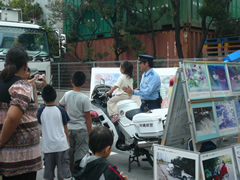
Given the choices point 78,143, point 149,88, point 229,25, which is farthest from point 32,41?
point 229,25

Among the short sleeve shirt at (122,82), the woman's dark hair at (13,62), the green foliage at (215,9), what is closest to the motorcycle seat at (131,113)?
the short sleeve shirt at (122,82)

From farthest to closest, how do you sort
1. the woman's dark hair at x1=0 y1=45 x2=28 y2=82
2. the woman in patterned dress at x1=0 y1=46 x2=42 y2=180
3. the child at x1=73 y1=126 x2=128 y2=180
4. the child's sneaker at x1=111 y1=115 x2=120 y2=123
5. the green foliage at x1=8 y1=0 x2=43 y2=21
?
the green foliage at x1=8 y1=0 x2=43 y2=21
the child's sneaker at x1=111 y1=115 x2=120 y2=123
the woman's dark hair at x1=0 y1=45 x2=28 y2=82
the woman in patterned dress at x1=0 y1=46 x2=42 y2=180
the child at x1=73 y1=126 x2=128 y2=180

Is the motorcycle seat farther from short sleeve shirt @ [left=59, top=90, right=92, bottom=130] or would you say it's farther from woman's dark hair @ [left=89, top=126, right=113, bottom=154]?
woman's dark hair @ [left=89, top=126, right=113, bottom=154]

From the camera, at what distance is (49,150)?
4.45 m

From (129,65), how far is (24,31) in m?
6.22

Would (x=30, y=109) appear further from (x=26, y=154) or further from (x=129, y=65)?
(x=129, y=65)

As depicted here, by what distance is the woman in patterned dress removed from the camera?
115 inches

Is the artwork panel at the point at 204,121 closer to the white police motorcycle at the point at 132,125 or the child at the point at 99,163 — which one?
the white police motorcycle at the point at 132,125

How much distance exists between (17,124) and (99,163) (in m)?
0.92

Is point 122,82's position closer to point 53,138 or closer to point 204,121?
point 53,138

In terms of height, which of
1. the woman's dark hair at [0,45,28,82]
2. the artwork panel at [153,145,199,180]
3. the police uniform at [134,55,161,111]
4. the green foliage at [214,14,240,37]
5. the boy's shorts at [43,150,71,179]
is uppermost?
the green foliage at [214,14,240,37]

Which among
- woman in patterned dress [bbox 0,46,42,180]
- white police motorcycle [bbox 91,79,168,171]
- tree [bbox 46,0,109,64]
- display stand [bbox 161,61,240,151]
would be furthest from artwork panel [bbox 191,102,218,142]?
tree [bbox 46,0,109,64]

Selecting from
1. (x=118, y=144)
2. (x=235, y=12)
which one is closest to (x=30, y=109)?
(x=118, y=144)

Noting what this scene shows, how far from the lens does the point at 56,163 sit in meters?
4.56
